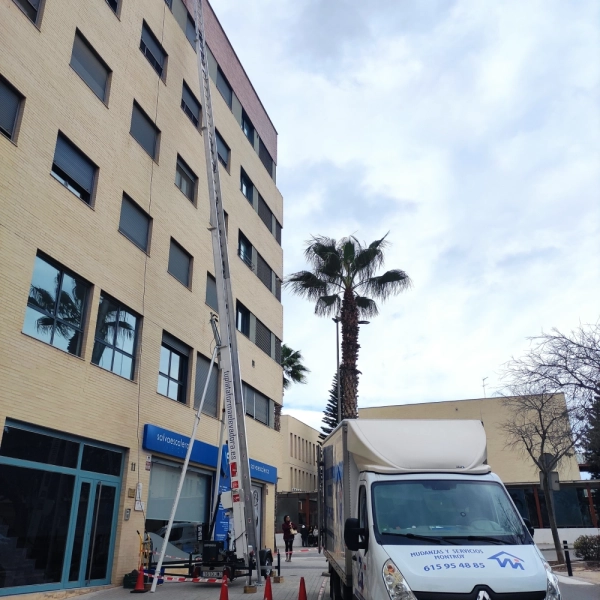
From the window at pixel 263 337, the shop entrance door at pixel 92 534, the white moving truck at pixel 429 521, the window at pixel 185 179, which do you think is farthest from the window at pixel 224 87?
the white moving truck at pixel 429 521

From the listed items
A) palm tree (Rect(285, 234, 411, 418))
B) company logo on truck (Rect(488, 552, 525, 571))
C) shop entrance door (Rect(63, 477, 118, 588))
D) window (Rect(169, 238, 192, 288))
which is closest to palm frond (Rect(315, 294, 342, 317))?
palm tree (Rect(285, 234, 411, 418))

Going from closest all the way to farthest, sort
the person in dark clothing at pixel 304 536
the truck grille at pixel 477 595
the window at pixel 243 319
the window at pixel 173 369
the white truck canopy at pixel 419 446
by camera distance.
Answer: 1. the truck grille at pixel 477 595
2. the white truck canopy at pixel 419 446
3. the window at pixel 173 369
4. the window at pixel 243 319
5. the person in dark clothing at pixel 304 536

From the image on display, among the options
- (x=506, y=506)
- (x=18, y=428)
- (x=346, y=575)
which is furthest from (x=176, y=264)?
(x=506, y=506)

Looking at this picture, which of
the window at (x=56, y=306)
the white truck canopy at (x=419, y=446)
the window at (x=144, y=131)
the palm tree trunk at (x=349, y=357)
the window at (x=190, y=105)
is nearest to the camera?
the white truck canopy at (x=419, y=446)

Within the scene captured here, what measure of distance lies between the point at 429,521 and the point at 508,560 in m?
0.94

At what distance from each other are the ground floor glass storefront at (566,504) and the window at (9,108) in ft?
113

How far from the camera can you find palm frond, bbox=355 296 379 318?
26.6m

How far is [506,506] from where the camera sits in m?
6.91

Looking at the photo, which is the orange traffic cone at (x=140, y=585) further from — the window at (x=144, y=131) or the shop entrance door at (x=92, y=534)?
the window at (x=144, y=131)

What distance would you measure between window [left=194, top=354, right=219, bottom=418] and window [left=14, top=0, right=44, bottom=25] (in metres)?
10.1

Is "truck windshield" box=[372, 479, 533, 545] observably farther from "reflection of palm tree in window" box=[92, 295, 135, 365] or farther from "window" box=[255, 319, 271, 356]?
"window" box=[255, 319, 271, 356]

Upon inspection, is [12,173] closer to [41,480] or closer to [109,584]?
[41,480]

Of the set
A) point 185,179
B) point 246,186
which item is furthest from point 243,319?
point 185,179

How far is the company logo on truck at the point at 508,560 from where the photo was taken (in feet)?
19.2
